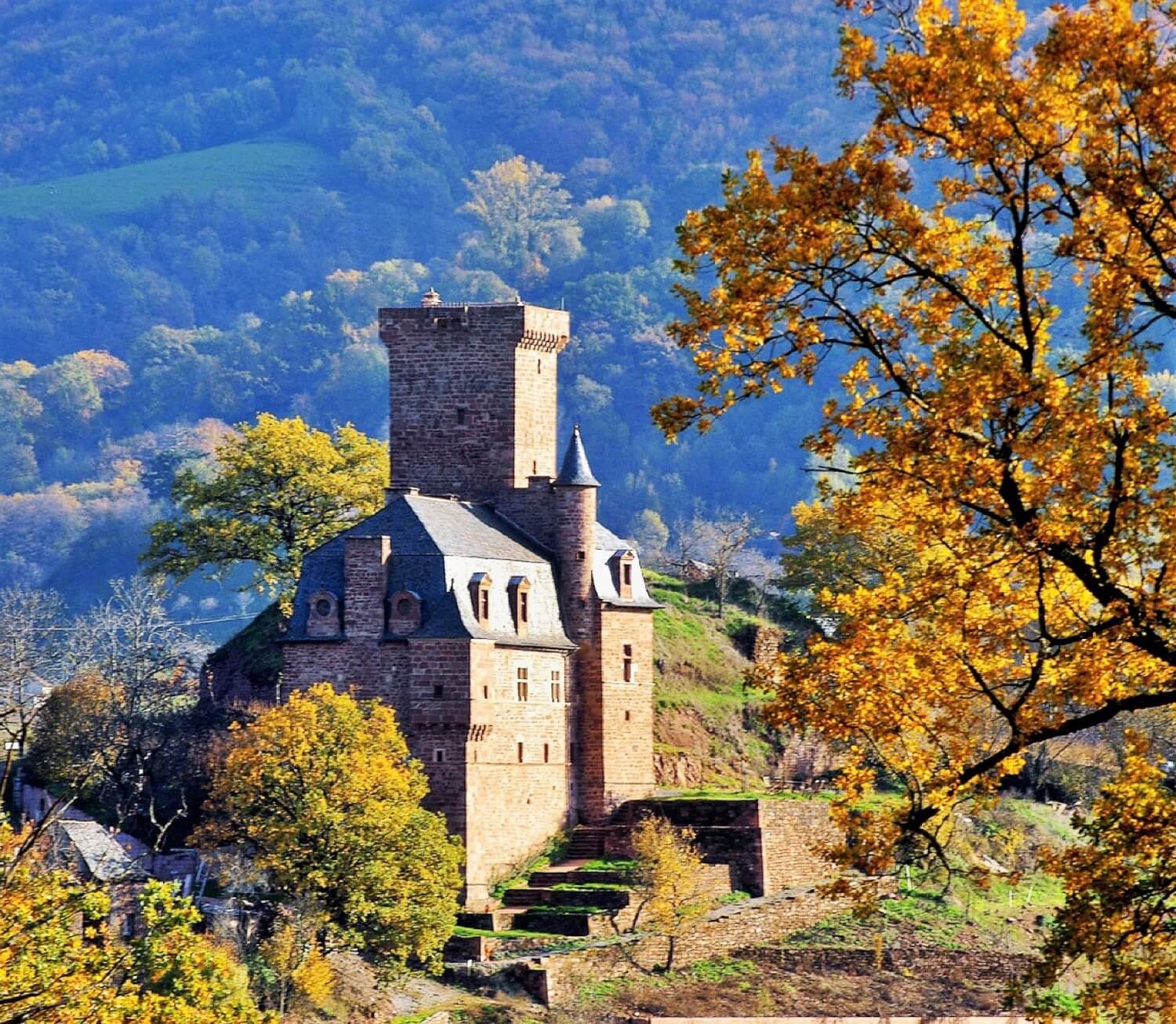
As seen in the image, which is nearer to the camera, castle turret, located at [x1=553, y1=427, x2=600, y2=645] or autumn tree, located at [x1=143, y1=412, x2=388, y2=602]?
castle turret, located at [x1=553, y1=427, x2=600, y2=645]

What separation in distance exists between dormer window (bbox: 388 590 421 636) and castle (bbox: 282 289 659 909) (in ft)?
0.12

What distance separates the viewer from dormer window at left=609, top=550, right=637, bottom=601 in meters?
75.7

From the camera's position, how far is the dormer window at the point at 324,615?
6956cm

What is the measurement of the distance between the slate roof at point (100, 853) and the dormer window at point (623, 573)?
14.9 m

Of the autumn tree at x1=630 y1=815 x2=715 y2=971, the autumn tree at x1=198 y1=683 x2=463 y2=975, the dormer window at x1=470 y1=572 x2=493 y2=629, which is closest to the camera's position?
the autumn tree at x1=198 y1=683 x2=463 y2=975

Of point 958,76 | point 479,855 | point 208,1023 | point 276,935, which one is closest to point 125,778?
point 479,855

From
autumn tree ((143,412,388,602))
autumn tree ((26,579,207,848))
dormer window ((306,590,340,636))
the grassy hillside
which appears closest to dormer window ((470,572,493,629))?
dormer window ((306,590,340,636))

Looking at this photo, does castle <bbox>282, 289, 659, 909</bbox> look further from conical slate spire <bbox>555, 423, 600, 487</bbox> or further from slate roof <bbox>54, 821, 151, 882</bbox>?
slate roof <bbox>54, 821, 151, 882</bbox>

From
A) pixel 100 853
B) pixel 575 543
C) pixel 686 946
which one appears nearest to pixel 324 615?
pixel 100 853

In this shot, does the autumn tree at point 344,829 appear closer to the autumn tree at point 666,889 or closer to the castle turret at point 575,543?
the autumn tree at point 666,889

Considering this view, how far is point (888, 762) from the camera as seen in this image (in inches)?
1094

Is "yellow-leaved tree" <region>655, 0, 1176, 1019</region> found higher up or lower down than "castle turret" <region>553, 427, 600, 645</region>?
lower down

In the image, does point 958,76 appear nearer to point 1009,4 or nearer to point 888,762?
point 1009,4

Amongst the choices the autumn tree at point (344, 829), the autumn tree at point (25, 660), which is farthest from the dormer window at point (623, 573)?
the autumn tree at point (25, 660)
